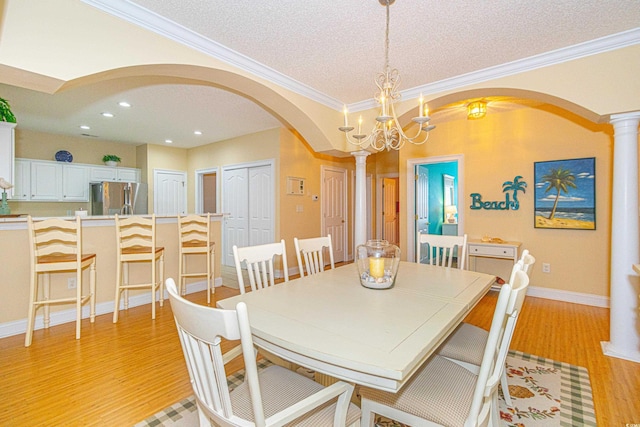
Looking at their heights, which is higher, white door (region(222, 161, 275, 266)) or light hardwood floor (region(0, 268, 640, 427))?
white door (region(222, 161, 275, 266))

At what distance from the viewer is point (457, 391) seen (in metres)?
1.27

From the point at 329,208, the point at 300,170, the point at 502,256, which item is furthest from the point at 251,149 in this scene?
the point at 502,256

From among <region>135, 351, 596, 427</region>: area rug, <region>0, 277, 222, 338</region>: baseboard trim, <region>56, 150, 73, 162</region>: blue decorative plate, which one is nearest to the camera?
<region>135, 351, 596, 427</region>: area rug

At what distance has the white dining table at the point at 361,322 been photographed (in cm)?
98

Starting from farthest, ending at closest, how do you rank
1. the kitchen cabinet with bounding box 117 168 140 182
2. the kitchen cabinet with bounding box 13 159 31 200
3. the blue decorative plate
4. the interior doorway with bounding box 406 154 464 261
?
the kitchen cabinet with bounding box 117 168 140 182 < the blue decorative plate < the kitchen cabinet with bounding box 13 159 31 200 < the interior doorway with bounding box 406 154 464 261

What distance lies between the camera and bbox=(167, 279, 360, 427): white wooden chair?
2.72 ft

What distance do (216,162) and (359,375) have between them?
6.06m

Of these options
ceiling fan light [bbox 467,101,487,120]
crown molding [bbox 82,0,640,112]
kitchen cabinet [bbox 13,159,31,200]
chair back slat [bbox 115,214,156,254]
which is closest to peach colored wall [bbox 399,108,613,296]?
ceiling fan light [bbox 467,101,487,120]

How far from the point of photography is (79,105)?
402 centimetres

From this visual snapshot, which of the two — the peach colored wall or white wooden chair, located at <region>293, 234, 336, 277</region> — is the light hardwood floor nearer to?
the peach colored wall

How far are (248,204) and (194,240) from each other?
1.82m

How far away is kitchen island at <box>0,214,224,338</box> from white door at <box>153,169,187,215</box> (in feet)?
9.31

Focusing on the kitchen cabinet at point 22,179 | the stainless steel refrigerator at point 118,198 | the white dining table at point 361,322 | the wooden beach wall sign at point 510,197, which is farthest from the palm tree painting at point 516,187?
the kitchen cabinet at point 22,179

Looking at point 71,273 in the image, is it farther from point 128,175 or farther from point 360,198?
point 128,175
